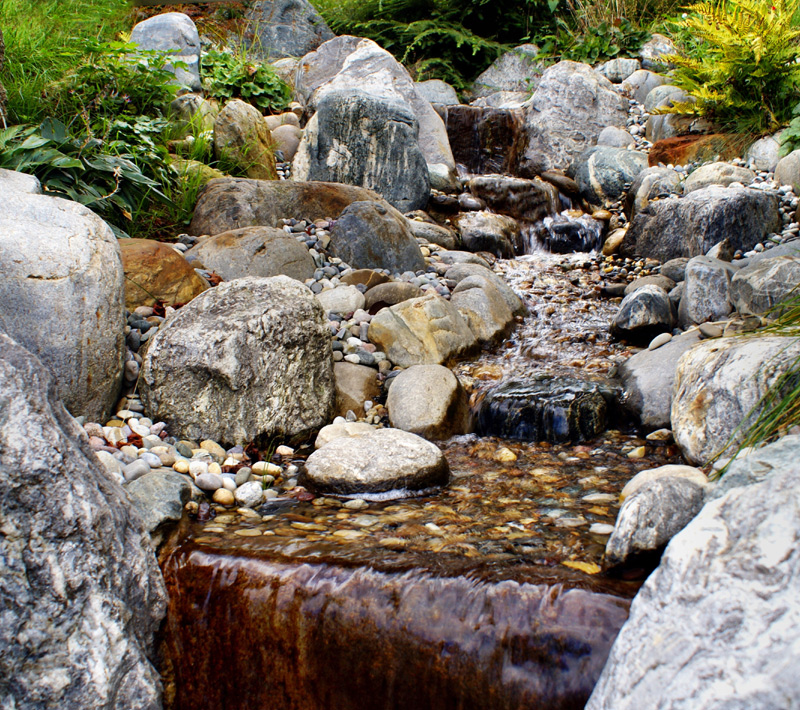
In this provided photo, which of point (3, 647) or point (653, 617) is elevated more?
point (653, 617)

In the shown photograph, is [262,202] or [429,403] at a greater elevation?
[262,202]

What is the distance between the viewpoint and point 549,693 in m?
1.67

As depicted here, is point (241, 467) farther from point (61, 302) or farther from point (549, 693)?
point (549, 693)

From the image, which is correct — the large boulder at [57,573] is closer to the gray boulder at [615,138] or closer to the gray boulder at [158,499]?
the gray boulder at [158,499]

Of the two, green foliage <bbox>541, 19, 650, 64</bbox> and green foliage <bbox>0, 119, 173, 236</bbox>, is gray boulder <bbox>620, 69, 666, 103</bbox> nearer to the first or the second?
green foliage <bbox>541, 19, 650, 64</bbox>

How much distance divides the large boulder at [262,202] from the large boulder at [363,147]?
1135 mm

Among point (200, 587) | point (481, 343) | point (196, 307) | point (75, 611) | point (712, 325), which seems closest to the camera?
point (75, 611)

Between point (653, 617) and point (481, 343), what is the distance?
352 cm

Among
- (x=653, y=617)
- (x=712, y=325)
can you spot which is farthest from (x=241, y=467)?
(x=712, y=325)

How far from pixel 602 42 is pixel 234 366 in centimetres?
1021

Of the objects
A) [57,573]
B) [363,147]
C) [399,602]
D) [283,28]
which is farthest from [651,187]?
[283,28]

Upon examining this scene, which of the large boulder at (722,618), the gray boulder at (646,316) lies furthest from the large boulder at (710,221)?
the large boulder at (722,618)

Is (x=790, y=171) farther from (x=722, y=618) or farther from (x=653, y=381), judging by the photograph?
(x=722, y=618)

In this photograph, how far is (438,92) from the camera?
34.6ft
